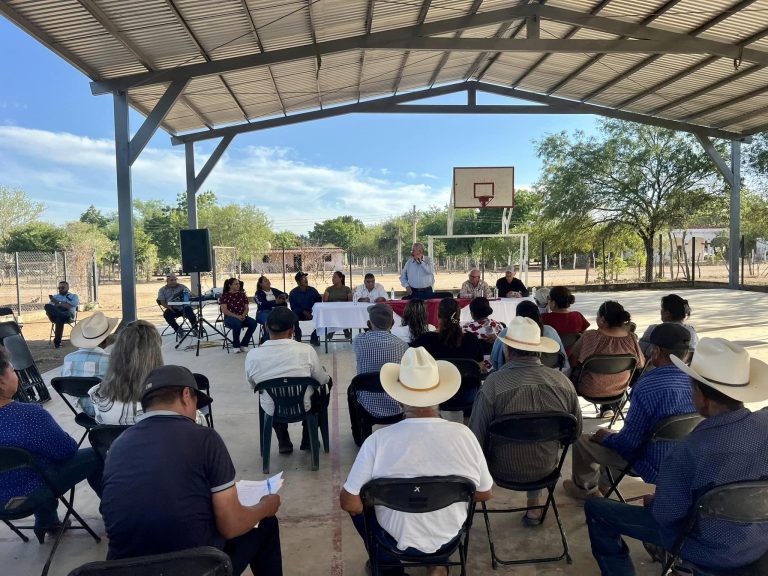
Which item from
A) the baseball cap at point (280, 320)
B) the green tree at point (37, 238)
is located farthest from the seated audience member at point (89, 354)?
the green tree at point (37, 238)

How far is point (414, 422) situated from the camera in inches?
73.8

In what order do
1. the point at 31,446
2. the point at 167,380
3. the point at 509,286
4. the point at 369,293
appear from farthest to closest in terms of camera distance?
1. the point at 509,286
2. the point at 369,293
3. the point at 31,446
4. the point at 167,380

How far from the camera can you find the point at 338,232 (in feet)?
209

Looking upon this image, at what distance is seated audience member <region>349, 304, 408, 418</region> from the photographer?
11.6 feet

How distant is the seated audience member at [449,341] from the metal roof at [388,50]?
560 cm

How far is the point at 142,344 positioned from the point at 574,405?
2158 mm

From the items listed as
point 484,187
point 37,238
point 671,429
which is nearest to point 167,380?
point 671,429

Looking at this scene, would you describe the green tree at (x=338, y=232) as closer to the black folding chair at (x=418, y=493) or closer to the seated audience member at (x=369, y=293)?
the seated audience member at (x=369, y=293)

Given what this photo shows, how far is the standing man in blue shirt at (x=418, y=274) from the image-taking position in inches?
343

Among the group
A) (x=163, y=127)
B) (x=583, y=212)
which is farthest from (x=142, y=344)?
(x=583, y=212)

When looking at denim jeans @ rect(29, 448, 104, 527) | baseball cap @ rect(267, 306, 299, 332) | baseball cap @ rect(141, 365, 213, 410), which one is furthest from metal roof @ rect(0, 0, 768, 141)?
baseball cap @ rect(141, 365, 213, 410)

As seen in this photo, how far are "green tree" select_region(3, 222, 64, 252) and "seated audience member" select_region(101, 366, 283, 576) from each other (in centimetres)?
4054

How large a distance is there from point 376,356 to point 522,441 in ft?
4.79

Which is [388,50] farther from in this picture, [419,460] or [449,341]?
[419,460]
